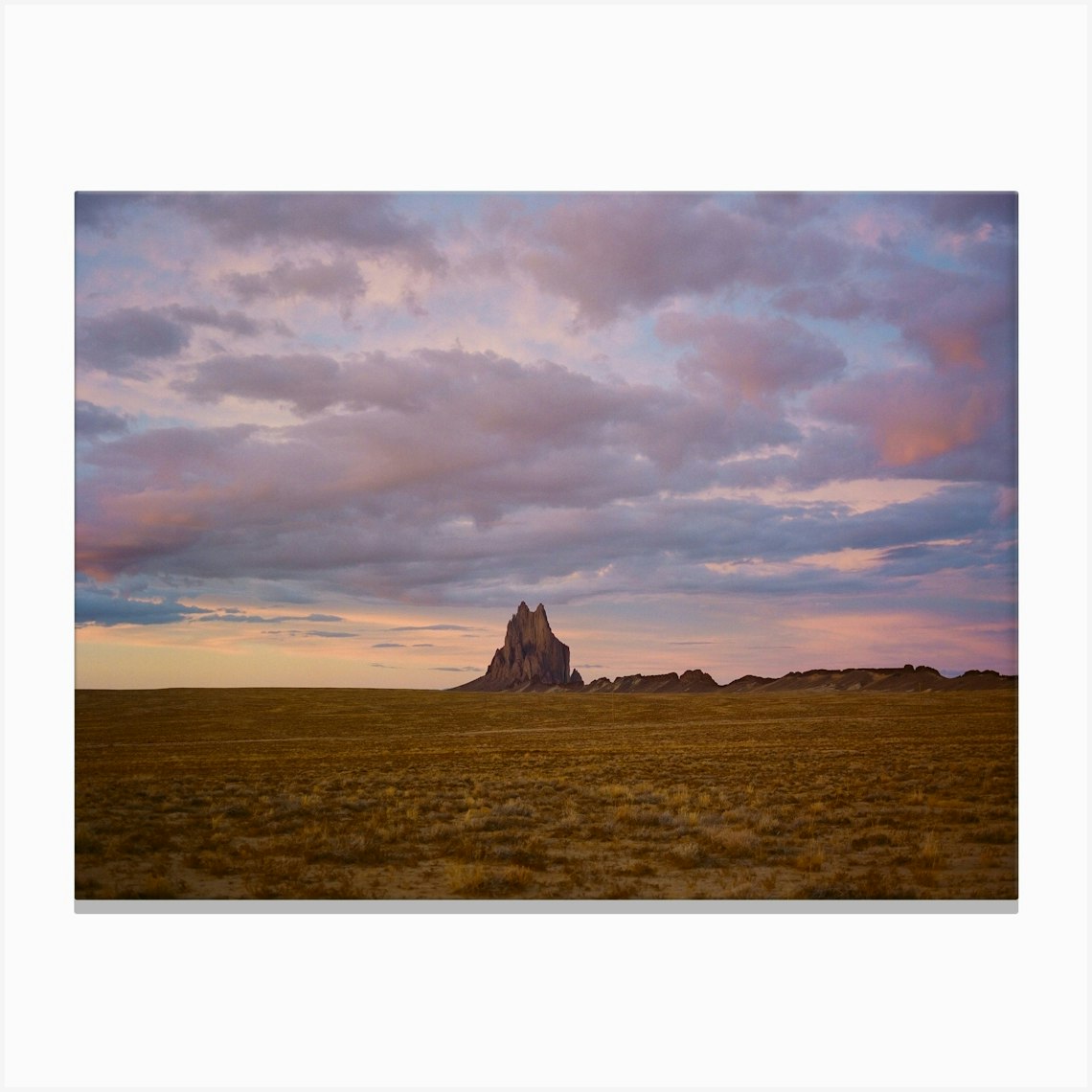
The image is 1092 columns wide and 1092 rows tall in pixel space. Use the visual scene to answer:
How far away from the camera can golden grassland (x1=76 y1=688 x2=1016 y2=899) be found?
7.72 metres

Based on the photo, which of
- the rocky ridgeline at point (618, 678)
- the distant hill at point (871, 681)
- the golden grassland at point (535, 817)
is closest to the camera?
the golden grassland at point (535, 817)

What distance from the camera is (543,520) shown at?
939cm

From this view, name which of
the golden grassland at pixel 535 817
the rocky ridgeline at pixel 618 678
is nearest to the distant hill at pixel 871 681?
the rocky ridgeline at pixel 618 678

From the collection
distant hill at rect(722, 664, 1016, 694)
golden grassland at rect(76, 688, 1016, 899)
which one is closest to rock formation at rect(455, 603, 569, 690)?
golden grassland at rect(76, 688, 1016, 899)


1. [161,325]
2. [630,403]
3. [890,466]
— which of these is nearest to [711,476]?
[630,403]

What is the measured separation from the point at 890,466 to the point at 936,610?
68.3 inches

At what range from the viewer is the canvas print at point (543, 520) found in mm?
8023

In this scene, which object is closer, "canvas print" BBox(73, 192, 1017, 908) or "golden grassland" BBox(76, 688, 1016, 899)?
"golden grassland" BBox(76, 688, 1016, 899)

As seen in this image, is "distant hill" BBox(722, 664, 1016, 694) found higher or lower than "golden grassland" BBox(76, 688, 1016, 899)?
higher

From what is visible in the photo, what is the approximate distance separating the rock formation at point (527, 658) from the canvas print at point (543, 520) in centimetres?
7

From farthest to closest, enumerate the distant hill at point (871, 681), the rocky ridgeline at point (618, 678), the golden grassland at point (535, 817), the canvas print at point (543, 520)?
the rocky ridgeline at point (618, 678) < the distant hill at point (871, 681) < the canvas print at point (543, 520) < the golden grassland at point (535, 817)

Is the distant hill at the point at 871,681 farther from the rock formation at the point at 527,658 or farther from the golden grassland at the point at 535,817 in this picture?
the rock formation at the point at 527,658

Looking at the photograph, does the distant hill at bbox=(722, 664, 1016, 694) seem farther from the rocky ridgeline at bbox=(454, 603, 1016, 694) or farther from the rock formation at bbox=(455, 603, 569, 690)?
the rock formation at bbox=(455, 603, 569, 690)

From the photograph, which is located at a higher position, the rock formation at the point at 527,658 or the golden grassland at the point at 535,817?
the rock formation at the point at 527,658
